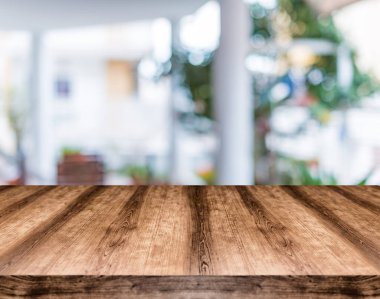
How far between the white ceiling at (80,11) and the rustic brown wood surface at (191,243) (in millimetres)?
5300

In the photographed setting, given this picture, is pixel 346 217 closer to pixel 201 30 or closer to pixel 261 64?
pixel 261 64

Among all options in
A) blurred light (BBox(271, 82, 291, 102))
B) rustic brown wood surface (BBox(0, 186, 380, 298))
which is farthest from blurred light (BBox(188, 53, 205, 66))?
rustic brown wood surface (BBox(0, 186, 380, 298))

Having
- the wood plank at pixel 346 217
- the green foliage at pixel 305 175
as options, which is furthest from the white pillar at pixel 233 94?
the wood plank at pixel 346 217

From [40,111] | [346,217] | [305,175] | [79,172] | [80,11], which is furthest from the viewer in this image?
[40,111]

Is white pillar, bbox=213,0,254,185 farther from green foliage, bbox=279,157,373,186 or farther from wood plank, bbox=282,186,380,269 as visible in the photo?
wood plank, bbox=282,186,380,269

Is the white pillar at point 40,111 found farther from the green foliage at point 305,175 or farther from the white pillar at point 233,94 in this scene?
the white pillar at point 233,94

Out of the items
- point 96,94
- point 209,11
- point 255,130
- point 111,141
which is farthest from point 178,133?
point 96,94

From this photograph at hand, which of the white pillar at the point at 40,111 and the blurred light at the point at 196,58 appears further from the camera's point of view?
the white pillar at the point at 40,111

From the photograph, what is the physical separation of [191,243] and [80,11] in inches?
253

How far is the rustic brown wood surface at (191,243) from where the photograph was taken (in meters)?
0.96

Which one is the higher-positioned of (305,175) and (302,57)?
(302,57)

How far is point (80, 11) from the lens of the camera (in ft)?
23.4

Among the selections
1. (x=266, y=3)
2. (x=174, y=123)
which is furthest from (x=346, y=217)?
(x=266, y=3)

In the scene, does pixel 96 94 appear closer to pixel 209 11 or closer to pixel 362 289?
pixel 209 11
